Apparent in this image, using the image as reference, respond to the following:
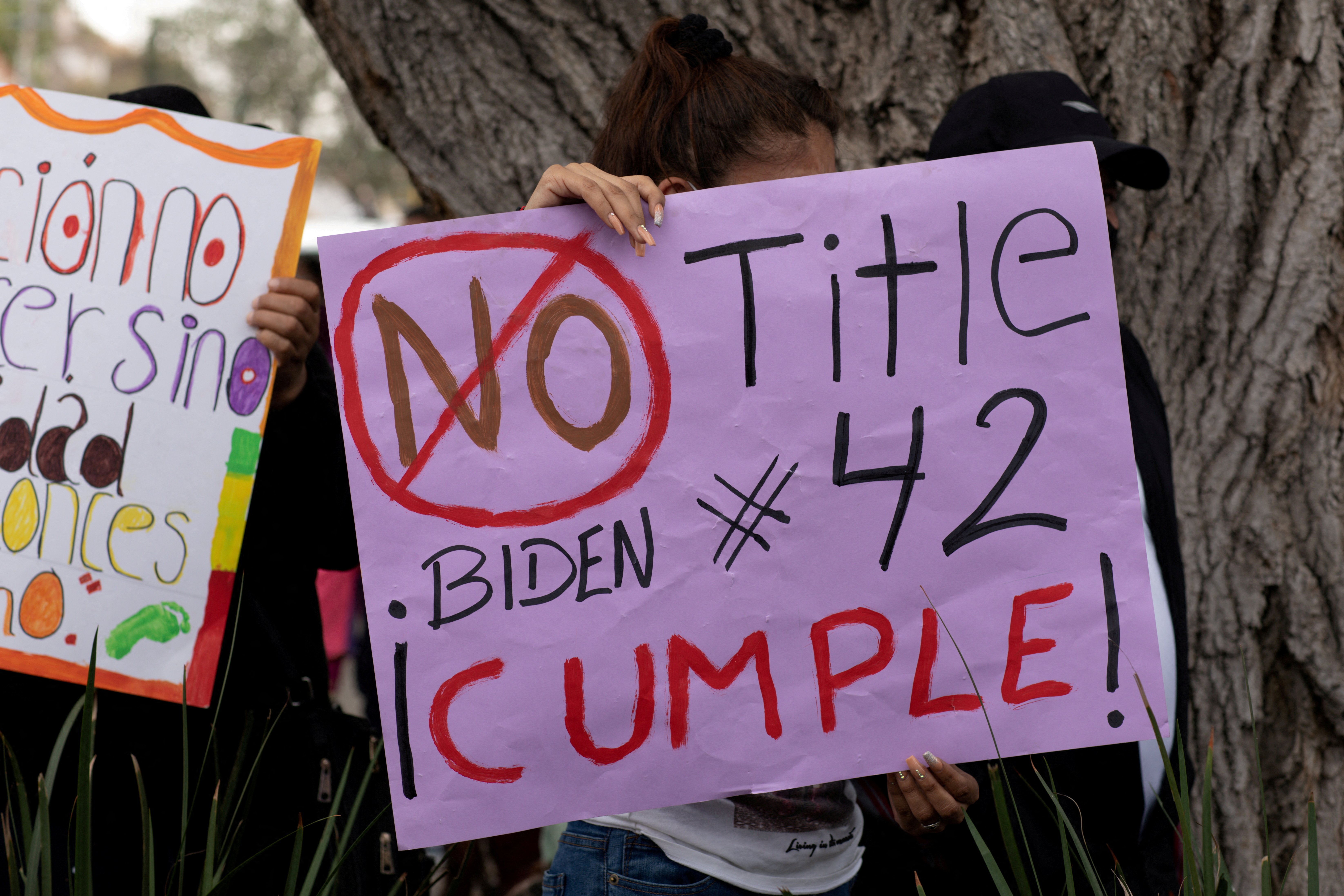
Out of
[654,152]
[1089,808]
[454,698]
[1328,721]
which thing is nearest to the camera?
[454,698]

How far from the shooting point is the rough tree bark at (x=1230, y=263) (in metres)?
2.16

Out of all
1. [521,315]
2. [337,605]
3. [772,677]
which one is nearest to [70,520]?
[521,315]

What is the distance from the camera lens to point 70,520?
1581 millimetres

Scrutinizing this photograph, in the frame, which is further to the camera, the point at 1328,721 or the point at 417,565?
the point at 1328,721

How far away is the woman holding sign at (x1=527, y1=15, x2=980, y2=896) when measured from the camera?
1.34 m

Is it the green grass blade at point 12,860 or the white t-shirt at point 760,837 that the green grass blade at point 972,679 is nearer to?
the white t-shirt at point 760,837

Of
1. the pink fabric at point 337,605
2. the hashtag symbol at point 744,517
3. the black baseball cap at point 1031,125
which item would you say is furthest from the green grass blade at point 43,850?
the pink fabric at point 337,605

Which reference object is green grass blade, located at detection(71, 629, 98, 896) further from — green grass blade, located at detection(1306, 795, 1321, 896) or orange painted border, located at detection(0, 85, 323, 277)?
green grass blade, located at detection(1306, 795, 1321, 896)

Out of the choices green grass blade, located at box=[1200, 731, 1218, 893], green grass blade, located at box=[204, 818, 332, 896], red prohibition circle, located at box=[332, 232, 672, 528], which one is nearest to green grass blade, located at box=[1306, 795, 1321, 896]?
green grass blade, located at box=[1200, 731, 1218, 893]

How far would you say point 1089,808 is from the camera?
1611mm

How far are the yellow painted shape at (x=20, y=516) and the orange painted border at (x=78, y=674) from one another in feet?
0.52

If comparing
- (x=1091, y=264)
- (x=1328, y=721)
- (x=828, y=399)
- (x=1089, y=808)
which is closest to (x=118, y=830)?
(x=828, y=399)

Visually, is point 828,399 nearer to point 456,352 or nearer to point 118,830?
point 456,352

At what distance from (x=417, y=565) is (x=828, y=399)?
556 mm
